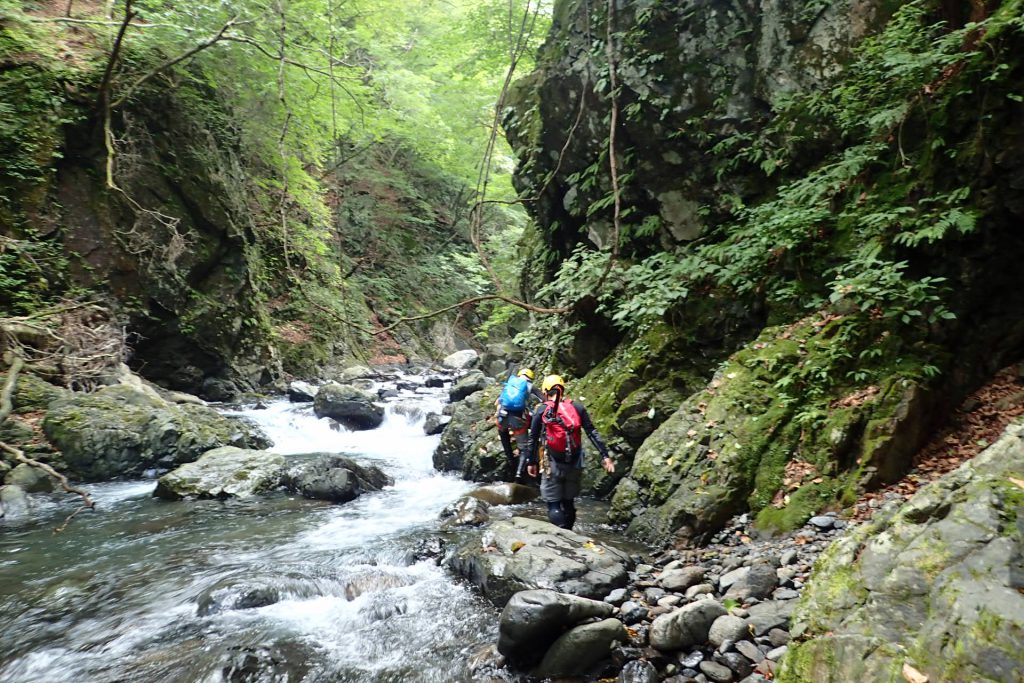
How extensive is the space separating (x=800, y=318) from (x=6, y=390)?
429 inches

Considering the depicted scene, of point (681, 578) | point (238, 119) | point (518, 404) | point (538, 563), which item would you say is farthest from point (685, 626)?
point (238, 119)

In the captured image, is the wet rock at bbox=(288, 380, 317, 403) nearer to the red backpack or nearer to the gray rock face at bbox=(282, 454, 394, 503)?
the gray rock face at bbox=(282, 454, 394, 503)

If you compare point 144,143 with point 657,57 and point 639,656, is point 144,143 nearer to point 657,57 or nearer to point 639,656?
point 657,57

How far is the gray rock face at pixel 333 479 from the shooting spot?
8.37 meters

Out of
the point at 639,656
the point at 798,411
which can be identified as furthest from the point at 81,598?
the point at 798,411

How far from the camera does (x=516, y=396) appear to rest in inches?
298

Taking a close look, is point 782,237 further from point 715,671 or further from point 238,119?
point 238,119

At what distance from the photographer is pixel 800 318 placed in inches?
257

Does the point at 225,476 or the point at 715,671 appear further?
the point at 225,476

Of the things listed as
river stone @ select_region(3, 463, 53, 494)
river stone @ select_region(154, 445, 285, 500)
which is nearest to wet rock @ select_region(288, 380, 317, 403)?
river stone @ select_region(154, 445, 285, 500)

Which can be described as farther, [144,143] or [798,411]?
[144,143]

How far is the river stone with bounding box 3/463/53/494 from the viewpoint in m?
7.69

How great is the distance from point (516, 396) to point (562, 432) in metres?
1.89

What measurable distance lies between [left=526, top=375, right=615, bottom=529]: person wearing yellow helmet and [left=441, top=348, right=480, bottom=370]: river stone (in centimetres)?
1671
